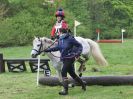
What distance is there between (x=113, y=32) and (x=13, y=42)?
56.6 ft

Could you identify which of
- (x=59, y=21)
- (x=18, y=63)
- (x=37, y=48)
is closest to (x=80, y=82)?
Answer: (x=37, y=48)

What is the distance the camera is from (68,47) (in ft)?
35.4

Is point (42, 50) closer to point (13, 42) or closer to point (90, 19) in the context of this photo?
point (13, 42)

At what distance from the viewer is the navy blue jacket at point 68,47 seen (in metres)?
10.8

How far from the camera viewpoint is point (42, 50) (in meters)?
11.2

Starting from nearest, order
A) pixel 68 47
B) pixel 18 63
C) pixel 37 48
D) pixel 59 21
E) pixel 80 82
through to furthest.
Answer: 1. pixel 68 47
2. pixel 37 48
3. pixel 80 82
4. pixel 59 21
5. pixel 18 63

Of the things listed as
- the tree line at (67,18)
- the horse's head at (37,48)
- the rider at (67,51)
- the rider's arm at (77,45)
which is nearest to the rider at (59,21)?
the horse's head at (37,48)

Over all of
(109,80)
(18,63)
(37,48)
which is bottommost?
(18,63)

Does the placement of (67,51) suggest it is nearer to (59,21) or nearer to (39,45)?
(39,45)

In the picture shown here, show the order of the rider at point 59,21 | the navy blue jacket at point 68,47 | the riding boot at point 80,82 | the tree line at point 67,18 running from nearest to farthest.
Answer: the navy blue jacket at point 68,47 → the riding boot at point 80,82 → the rider at point 59,21 → the tree line at point 67,18

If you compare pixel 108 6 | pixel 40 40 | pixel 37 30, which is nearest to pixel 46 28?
pixel 37 30

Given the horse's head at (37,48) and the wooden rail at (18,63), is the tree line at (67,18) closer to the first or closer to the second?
the wooden rail at (18,63)

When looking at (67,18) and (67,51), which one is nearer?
(67,51)

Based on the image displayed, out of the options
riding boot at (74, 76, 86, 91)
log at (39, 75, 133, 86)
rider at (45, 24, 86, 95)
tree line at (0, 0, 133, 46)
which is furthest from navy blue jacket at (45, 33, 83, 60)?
tree line at (0, 0, 133, 46)
